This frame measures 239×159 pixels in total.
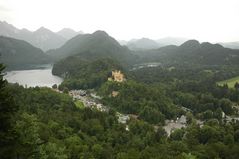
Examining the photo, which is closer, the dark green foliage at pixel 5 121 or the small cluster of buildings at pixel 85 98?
the dark green foliage at pixel 5 121

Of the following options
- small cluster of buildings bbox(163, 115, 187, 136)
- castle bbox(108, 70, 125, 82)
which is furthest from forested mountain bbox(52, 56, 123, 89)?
small cluster of buildings bbox(163, 115, 187, 136)

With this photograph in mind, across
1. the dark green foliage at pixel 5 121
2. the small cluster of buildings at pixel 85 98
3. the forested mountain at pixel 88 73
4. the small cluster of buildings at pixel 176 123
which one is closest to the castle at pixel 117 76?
the forested mountain at pixel 88 73

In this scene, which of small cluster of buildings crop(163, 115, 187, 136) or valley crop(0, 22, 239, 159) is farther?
small cluster of buildings crop(163, 115, 187, 136)

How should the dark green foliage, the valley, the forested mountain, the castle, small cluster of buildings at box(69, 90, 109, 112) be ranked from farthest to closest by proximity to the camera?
the castle < the forested mountain < small cluster of buildings at box(69, 90, 109, 112) < the valley < the dark green foliage

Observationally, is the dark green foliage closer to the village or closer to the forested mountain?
the village

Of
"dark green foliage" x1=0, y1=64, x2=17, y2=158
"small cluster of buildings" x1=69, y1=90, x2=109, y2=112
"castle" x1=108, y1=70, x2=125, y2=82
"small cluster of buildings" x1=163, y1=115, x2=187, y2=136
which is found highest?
"dark green foliage" x1=0, y1=64, x2=17, y2=158

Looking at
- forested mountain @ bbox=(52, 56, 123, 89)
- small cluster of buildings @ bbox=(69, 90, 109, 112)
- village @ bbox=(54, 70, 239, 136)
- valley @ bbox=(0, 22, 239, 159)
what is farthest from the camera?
forested mountain @ bbox=(52, 56, 123, 89)

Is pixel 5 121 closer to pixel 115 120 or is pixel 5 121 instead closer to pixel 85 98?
pixel 115 120

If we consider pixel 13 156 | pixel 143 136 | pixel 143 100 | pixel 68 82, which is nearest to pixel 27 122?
pixel 13 156

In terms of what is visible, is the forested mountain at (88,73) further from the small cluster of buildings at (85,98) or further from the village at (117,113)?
the small cluster of buildings at (85,98)

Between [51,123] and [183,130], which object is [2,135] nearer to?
[51,123]

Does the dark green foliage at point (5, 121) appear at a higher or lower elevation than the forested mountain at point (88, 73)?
higher

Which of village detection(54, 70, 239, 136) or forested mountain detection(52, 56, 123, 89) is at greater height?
forested mountain detection(52, 56, 123, 89)
